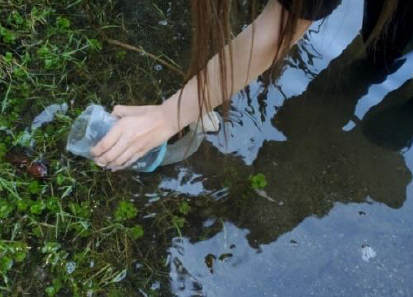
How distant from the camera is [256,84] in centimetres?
254

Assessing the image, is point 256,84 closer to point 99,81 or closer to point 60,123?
point 99,81

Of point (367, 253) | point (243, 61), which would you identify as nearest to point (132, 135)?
point (243, 61)

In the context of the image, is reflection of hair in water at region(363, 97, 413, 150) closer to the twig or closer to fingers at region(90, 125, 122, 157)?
the twig

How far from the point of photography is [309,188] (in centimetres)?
228

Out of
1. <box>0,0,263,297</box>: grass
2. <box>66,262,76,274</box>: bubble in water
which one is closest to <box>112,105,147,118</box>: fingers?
<box>0,0,263,297</box>: grass

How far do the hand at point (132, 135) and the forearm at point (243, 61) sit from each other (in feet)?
0.13

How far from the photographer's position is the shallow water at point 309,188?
2068mm

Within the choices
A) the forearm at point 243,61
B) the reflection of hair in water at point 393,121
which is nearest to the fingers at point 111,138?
the forearm at point 243,61

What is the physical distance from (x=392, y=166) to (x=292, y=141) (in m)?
0.46

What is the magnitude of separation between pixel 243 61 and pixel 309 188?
903 mm

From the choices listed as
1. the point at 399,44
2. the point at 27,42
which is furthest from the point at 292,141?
the point at 27,42

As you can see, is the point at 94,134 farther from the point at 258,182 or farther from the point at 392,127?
the point at 392,127

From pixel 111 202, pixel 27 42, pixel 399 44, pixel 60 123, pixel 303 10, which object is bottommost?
pixel 111 202

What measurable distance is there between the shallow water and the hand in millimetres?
618
